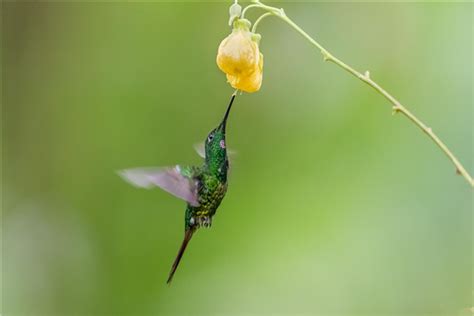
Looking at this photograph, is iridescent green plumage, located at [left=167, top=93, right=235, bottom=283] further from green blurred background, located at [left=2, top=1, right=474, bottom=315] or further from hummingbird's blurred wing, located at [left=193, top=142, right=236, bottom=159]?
green blurred background, located at [left=2, top=1, right=474, bottom=315]

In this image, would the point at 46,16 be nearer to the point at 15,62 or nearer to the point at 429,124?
the point at 15,62

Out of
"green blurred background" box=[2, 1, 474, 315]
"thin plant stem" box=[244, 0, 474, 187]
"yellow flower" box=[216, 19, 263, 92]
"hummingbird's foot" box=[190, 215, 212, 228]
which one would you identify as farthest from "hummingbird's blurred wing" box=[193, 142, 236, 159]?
"green blurred background" box=[2, 1, 474, 315]

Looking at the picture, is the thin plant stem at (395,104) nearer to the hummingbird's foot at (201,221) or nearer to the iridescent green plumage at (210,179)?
the iridescent green plumage at (210,179)

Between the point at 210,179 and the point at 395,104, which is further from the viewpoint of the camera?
the point at 210,179

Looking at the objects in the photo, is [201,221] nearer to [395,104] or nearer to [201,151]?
[201,151]

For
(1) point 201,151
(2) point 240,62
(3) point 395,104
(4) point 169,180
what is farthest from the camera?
(1) point 201,151

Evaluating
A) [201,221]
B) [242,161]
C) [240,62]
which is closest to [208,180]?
[201,221]
